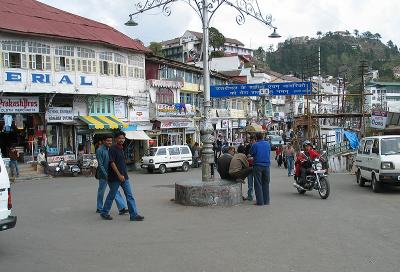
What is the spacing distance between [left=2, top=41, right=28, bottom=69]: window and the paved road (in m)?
15.3

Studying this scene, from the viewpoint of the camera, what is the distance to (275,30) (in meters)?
15.5

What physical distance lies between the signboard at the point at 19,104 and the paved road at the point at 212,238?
14.7 m

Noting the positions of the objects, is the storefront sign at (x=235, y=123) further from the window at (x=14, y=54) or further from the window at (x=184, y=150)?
the window at (x=14, y=54)

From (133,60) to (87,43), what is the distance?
15.8 ft

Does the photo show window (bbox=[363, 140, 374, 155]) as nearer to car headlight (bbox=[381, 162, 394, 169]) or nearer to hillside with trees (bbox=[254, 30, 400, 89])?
car headlight (bbox=[381, 162, 394, 169])

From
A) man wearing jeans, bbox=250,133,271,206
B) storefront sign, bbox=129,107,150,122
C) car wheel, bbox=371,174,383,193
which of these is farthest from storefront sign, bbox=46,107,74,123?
car wheel, bbox=371,174,383,193

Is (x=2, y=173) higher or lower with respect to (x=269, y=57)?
lower

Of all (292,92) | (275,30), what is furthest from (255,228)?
(292,92)

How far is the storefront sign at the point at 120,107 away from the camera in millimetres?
32031

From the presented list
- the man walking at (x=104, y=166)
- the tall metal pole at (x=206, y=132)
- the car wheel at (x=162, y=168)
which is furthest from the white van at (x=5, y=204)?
the car wheel at (x=162, y=168)

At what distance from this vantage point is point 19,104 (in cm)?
2588

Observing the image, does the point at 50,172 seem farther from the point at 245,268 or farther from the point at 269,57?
the point at 269,57

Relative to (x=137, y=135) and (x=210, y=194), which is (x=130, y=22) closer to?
(x=210, y=194)

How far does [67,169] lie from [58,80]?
539 centimetres
